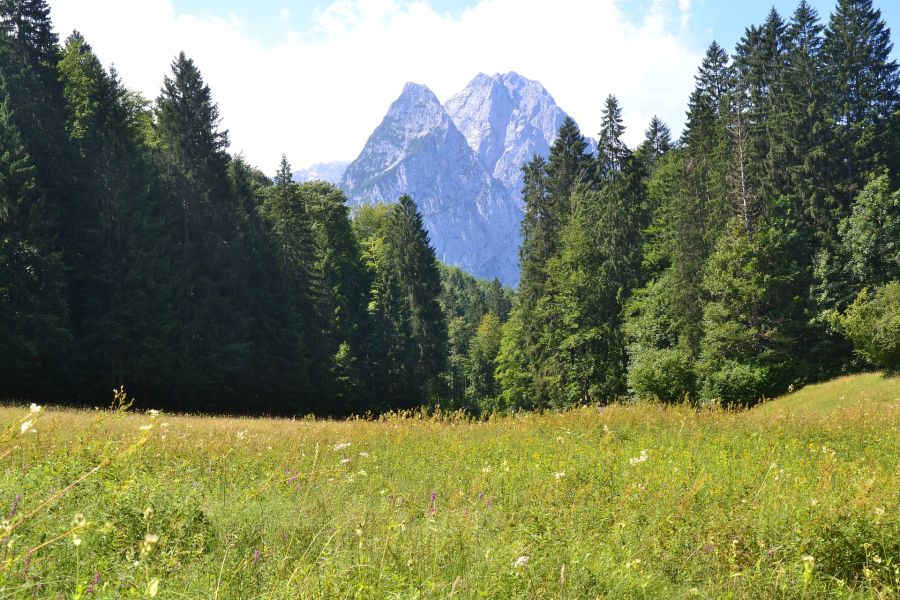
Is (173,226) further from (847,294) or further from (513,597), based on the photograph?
(847,294)

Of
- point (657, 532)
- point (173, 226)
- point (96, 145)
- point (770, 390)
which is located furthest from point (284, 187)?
point (657, 532)

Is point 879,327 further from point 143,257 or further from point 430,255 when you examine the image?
point 143,257

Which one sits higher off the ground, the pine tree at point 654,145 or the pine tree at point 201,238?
the pine tree at point 654,145

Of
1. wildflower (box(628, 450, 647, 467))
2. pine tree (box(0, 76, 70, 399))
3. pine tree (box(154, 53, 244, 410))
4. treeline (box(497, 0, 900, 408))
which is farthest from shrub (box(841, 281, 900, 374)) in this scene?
pine tree (box(0, 76, 70, 399))

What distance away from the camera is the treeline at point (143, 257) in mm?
26109

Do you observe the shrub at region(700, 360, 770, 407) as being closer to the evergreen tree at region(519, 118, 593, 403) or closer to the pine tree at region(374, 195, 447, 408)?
the evergreen tree at region(519, 118, 593, 403)

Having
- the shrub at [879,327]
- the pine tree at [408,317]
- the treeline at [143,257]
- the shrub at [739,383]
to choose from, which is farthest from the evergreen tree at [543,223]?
the shrub at [879,327]

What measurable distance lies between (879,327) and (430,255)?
36.1 m

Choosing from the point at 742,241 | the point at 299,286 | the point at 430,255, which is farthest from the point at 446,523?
the point at 430,255

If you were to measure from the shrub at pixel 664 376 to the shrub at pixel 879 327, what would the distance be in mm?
9621

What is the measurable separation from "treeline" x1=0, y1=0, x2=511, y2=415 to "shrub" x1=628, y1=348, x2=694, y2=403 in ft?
71.7

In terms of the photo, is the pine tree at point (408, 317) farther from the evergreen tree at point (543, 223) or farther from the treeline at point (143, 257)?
the evergreen tree at point (543, 223)

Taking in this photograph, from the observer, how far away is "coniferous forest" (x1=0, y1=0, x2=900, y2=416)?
2894 cm

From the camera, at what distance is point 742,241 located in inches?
1469
